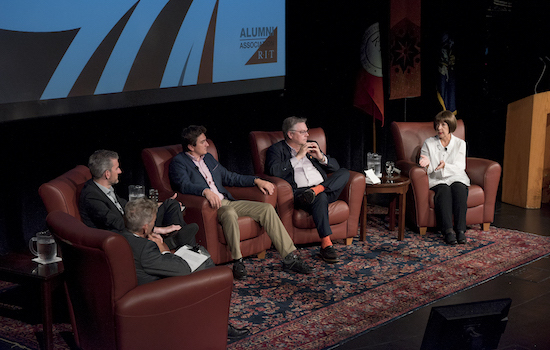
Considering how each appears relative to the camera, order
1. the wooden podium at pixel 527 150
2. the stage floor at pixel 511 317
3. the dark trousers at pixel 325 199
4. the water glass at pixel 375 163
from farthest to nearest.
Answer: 1. the wooden podium at pixel 527 150
2. the water glass at pixel 375 163
3. the dark trousers at pixel 325 199
4. the stage floor at pixel 511 317

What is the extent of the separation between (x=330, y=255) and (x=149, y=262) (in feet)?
6.46

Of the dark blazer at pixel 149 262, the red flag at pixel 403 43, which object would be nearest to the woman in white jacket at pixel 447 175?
the red flag at pixel 403 43

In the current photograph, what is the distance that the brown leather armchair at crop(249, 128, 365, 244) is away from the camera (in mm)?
4680

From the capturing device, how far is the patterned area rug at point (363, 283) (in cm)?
344

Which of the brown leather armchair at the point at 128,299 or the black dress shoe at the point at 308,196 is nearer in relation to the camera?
the brown leather armchair at the point at 128,299

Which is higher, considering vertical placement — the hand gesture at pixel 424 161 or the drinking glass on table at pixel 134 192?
the hand gesture at pixel 424 161

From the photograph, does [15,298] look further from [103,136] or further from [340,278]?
[340,278]

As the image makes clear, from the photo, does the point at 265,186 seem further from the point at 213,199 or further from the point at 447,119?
the point at 447,119

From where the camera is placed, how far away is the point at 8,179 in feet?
13.9

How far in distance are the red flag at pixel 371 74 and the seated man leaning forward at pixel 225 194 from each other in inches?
89.3

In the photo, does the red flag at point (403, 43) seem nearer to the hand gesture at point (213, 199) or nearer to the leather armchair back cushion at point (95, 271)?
the hand gesture at point (213, 199)

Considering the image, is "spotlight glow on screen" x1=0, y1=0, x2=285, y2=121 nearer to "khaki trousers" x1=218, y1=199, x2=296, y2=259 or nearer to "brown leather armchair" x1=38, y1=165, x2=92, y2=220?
"brown leather armchair" x1=38, y1=165, x2=92, y2=220

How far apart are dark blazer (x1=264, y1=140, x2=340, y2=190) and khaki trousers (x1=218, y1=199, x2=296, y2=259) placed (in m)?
0.48

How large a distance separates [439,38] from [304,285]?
13.0 feet
